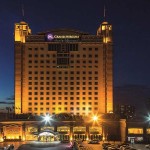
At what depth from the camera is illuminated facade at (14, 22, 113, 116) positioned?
176 m

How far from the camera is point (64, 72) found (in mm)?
177750

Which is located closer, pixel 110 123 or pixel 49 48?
pixel 110 123

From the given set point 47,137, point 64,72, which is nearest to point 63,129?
point 47,137

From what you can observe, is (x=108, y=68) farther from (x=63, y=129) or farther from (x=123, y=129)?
(x=63, y=129)

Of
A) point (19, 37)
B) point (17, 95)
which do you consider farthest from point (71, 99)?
point (19, 37)

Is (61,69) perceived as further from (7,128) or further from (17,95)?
(7,128)

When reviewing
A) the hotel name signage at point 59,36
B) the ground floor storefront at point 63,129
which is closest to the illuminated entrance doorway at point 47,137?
the ground floor storefront at point 63,129

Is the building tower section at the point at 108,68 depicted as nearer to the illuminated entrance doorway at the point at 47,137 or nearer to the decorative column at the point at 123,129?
the decorative column at the point at 123,129

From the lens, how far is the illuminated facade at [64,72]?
577ft

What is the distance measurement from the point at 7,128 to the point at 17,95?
30771mm

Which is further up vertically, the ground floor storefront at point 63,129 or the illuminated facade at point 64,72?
the illuminated facade at point 64,72

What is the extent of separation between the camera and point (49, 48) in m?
177

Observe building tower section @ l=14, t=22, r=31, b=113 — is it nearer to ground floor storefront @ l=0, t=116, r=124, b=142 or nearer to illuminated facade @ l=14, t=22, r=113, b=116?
illuminated facade @ l=14, t=22, r=113, b=116

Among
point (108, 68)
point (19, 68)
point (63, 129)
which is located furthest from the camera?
point (108, 68)
